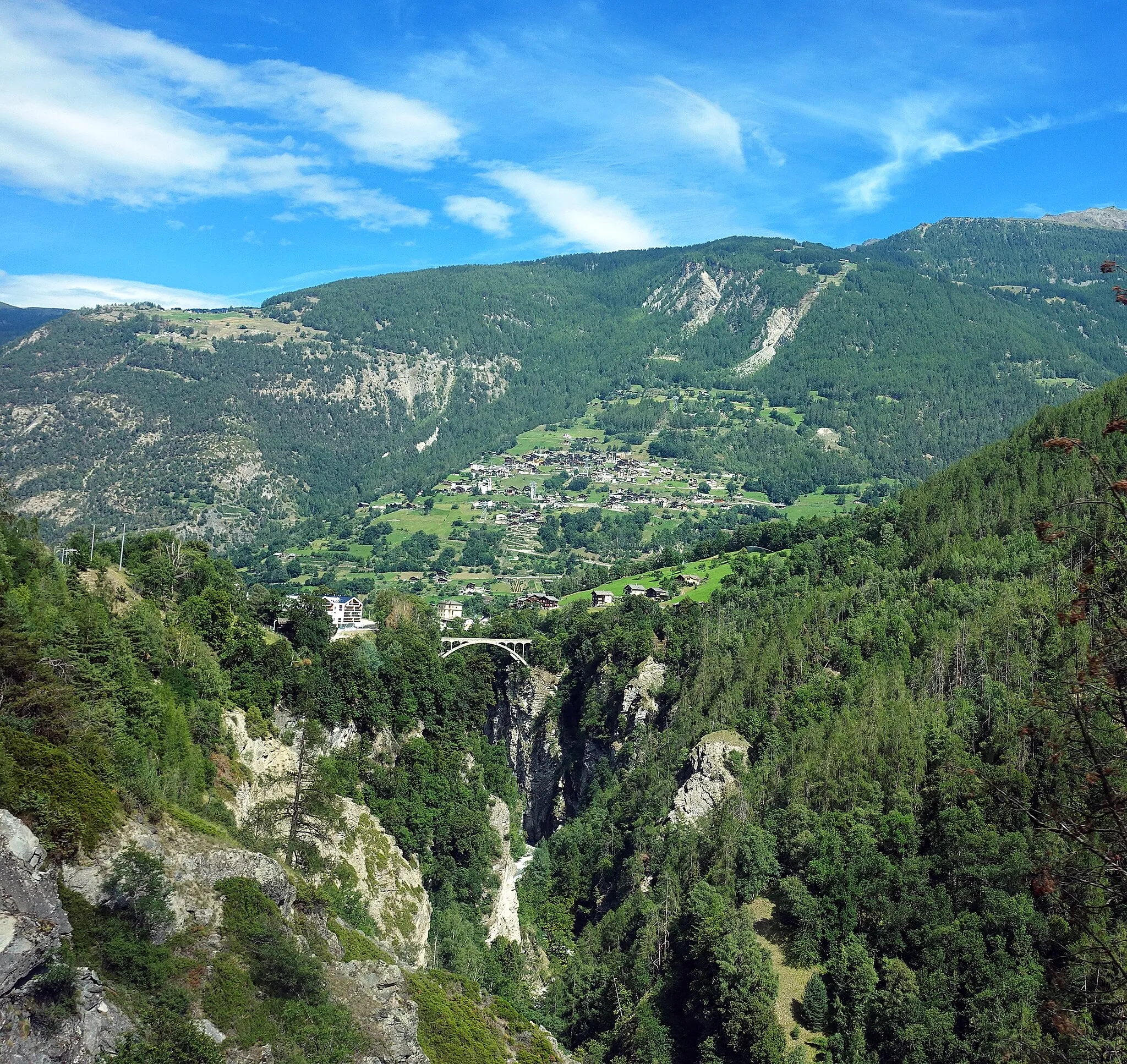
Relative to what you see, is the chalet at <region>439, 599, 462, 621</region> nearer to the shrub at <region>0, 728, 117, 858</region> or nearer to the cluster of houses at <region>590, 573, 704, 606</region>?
the cluster of houses at <region>590, 573, 704, 606</region>

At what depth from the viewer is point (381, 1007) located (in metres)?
39.9

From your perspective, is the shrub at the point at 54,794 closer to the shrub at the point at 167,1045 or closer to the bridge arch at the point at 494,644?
the shrub at the point at 167,1045

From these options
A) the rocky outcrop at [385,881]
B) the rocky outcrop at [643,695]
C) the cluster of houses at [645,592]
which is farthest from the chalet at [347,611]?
the rocky outcrop at [385,881]

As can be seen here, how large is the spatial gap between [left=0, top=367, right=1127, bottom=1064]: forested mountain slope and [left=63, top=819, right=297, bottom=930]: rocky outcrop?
Answer: 0.57 ft

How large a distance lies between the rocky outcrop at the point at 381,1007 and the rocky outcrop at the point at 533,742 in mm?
53825

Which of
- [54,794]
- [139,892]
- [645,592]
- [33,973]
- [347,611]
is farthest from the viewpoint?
[645,592]

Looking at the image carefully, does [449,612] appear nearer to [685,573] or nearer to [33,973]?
[685,573]

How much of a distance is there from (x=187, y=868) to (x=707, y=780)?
44210 millimetres

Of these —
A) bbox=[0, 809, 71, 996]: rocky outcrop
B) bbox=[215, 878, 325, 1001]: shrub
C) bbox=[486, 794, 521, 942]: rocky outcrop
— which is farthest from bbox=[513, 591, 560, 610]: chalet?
bbox=[0, 809, 71, 996]: rocky outcrop

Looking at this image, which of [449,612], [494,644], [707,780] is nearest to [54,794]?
[707,780]

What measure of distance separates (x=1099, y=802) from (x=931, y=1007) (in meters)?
42.7

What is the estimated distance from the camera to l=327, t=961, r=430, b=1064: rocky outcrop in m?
37.6

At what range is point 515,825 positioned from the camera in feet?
298

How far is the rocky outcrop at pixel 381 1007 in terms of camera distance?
37.6 meters
